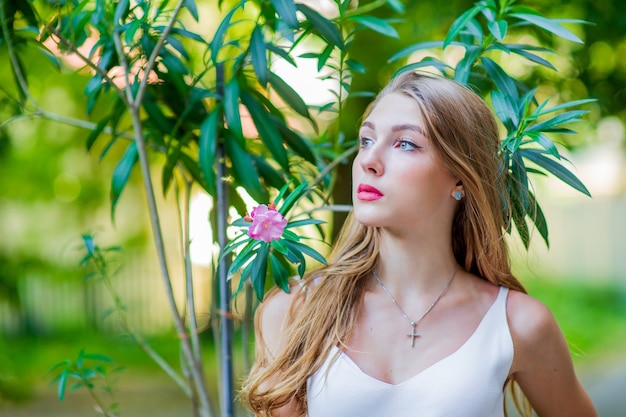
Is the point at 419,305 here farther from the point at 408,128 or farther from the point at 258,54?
the point at 258,54

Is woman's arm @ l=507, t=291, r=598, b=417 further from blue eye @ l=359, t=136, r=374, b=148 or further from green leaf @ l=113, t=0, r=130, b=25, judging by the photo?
green leaf @ l=113, t=0, r=130, b=25

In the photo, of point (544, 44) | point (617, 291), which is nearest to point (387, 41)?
point (544, 44)

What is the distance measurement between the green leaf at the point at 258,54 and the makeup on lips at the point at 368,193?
1.19ft

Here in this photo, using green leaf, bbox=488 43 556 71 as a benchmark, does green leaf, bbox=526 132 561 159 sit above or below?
below

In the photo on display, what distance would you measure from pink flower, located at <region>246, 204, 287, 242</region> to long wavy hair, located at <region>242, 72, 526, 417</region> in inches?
12.8

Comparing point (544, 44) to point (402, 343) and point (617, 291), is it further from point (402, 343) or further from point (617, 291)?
point (617, 291)

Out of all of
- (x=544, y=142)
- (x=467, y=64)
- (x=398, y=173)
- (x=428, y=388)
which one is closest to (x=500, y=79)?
(x=467, y=64)

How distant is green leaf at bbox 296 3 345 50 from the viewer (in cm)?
181

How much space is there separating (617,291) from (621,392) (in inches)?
162

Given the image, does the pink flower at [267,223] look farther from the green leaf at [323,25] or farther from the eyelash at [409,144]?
the green leaf at [323,25]

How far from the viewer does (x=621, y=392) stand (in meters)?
6.11

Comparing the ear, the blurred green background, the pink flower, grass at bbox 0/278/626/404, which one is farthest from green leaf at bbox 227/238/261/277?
grass at bbox 0/278/626/404

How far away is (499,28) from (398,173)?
1.39 ft

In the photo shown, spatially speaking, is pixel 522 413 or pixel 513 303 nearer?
pixel 513 303
